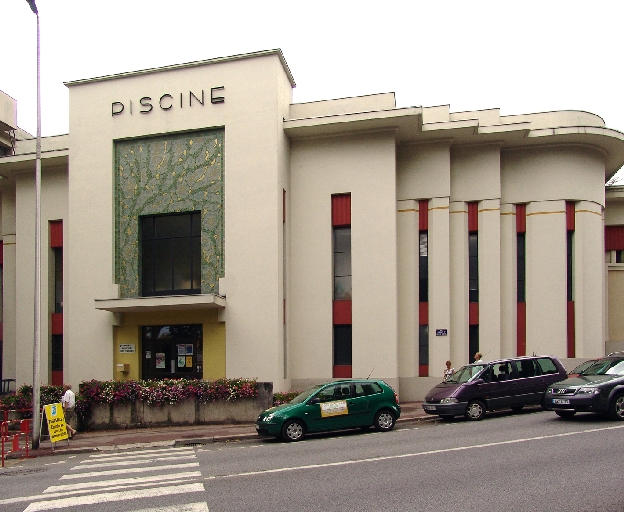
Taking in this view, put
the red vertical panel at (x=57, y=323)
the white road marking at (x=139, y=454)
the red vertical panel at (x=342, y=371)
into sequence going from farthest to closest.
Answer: the red vertical panel at (x=57, y=323) < the red vertical panel at (x=342, y=371) < the white road marking at (x=139, y=454)

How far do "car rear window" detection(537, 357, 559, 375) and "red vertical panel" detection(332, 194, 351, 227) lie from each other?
8171 millimetres

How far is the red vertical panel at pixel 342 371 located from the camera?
22.5 metres

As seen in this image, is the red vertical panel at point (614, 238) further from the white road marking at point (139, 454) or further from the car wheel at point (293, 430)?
the white road marking at point (139, 454)

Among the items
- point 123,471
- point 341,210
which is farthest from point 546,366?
point 123,471

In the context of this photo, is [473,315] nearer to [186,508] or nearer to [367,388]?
[367,388]

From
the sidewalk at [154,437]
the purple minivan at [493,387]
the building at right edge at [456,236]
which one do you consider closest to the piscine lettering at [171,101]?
the building at right edge at [456,236]

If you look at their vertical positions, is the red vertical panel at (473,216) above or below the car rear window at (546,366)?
above

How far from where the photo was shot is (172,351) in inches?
888

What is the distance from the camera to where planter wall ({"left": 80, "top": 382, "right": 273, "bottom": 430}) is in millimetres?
18875

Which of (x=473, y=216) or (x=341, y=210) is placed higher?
(x=341, y=210)

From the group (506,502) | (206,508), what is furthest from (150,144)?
(506,502)

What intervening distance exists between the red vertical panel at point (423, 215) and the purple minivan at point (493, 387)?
731 centimetres

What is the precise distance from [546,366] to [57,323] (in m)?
17.8

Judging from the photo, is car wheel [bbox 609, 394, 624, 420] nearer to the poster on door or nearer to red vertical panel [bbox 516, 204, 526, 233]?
red vertical panel [bbox 516, 204, 526, 233]
